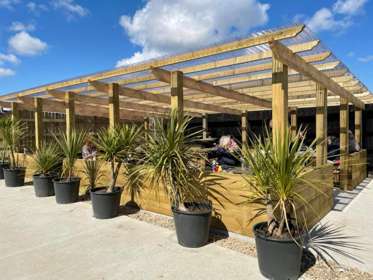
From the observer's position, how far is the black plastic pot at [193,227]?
278 cm

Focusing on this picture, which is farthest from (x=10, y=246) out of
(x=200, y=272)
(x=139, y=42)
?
(x=139, y=42)

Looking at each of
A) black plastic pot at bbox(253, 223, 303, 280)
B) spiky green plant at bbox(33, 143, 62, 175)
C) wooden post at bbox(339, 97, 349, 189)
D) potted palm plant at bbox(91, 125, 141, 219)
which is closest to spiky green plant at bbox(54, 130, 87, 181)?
spiky green plant at bbox(33, 143, 62, 175)

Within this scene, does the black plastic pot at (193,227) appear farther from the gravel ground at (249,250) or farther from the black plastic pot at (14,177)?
the black plastic pot at (14,177)

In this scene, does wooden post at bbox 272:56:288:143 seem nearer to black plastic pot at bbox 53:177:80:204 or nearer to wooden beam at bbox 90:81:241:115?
wooden beam at bbox 90:81:241:115

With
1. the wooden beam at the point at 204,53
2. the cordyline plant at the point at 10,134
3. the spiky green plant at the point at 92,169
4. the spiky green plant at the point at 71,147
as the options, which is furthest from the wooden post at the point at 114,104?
the cordyline plant at the point at 10,134

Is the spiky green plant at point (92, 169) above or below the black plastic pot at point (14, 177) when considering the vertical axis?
above

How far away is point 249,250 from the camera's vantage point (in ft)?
8.95

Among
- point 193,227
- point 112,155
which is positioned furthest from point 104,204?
point 193,227

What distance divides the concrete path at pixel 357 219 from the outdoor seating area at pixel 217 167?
21cm

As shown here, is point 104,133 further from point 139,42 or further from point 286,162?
point 139,42

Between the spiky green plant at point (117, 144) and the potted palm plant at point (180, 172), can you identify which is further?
the spiky green plant at point (117, 144)

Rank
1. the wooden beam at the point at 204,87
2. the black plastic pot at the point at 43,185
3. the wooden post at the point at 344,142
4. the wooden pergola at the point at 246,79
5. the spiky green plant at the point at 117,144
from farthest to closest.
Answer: the wooden post at the point at 344,142 < the black plastic pot at the point at 43,185 < the wooden beam at the point at 204,87 < the spiky green plant at the point at 117,144 < the wooden pergola at the point at 246,79

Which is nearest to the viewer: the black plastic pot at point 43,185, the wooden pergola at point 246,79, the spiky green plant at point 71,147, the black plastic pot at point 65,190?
the wooden pergola at point 246,79

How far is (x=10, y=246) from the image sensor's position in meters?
2.84
